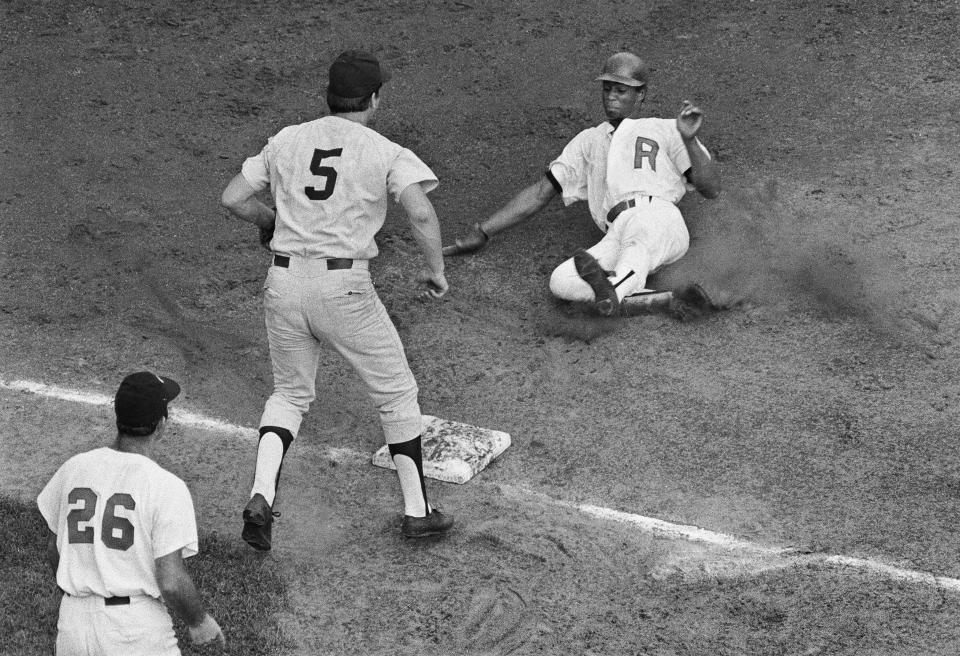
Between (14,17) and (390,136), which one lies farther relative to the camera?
(14,17)

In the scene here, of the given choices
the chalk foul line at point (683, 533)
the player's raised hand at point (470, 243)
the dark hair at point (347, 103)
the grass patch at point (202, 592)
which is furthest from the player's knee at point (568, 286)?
the grass patch at point (202, 592)

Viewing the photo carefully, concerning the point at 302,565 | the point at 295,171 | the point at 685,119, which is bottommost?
the point at 302,565

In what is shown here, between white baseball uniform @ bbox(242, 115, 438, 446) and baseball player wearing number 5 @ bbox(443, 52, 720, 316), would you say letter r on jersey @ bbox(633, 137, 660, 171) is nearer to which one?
baseball player wearing number 5 @ bbox(443, 52, 720, 316)

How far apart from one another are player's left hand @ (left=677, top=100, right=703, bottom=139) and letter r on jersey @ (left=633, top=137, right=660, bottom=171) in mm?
315

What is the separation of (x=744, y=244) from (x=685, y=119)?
42.3 inches

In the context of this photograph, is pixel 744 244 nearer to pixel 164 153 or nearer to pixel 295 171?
pixel 295 171

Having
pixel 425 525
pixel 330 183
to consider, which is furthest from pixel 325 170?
pixel 425 525

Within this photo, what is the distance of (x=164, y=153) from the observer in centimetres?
964

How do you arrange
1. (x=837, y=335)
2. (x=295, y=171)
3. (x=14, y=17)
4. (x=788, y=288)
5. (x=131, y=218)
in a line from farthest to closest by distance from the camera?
(x=14, y=17), (x=131, y=218), (x=788, y=288), (x=837, y=335), (x=295, y=171)

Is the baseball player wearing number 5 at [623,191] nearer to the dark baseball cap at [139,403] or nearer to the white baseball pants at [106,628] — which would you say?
the dark baseball cap at [139,403]

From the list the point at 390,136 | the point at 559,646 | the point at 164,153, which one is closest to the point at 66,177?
the point at 164,153

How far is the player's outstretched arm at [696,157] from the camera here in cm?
764

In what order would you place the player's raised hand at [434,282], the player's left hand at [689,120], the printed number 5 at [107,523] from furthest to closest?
the player's left hand at [689,120]
the player's raised hand at [434,282]
the printed number 5 at [107,523]

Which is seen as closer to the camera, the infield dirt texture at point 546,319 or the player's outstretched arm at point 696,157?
the infield dirt texture at point 546,319
